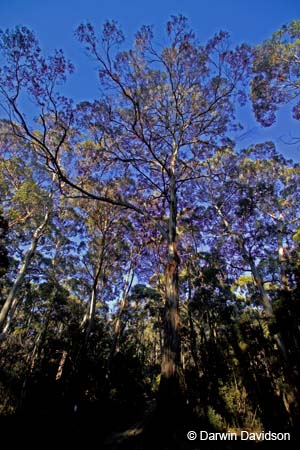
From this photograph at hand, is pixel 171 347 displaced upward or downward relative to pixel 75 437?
upward

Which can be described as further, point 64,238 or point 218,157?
point 64,238

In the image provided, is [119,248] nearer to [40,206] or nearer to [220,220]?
[40,206]

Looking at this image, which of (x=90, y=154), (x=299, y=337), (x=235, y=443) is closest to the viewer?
(x=235, y=443)

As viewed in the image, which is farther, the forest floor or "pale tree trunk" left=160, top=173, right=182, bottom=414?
the forest floor

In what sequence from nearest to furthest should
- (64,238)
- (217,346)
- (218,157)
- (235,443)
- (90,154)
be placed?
(235,443) < (217,346) < (90,154) < (218,157) < (64,238)

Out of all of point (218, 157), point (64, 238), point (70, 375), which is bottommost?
point (70, 375)

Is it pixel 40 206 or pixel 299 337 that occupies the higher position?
pixel 40 206

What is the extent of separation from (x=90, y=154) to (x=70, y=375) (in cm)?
1009

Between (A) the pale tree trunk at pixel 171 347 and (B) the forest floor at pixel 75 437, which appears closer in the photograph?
(A) the pale tree trunk at pixel 171 347

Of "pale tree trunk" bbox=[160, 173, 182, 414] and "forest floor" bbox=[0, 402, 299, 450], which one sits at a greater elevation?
"pale tree trunk" bbox=[160, 173, 182, 414]

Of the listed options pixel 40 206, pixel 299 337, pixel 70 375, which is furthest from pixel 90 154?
pixel 299 337

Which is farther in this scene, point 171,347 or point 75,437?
point 75,437

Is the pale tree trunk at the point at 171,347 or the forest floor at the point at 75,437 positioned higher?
the pale tree trunk at the point at 171,347

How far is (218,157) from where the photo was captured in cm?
1294
